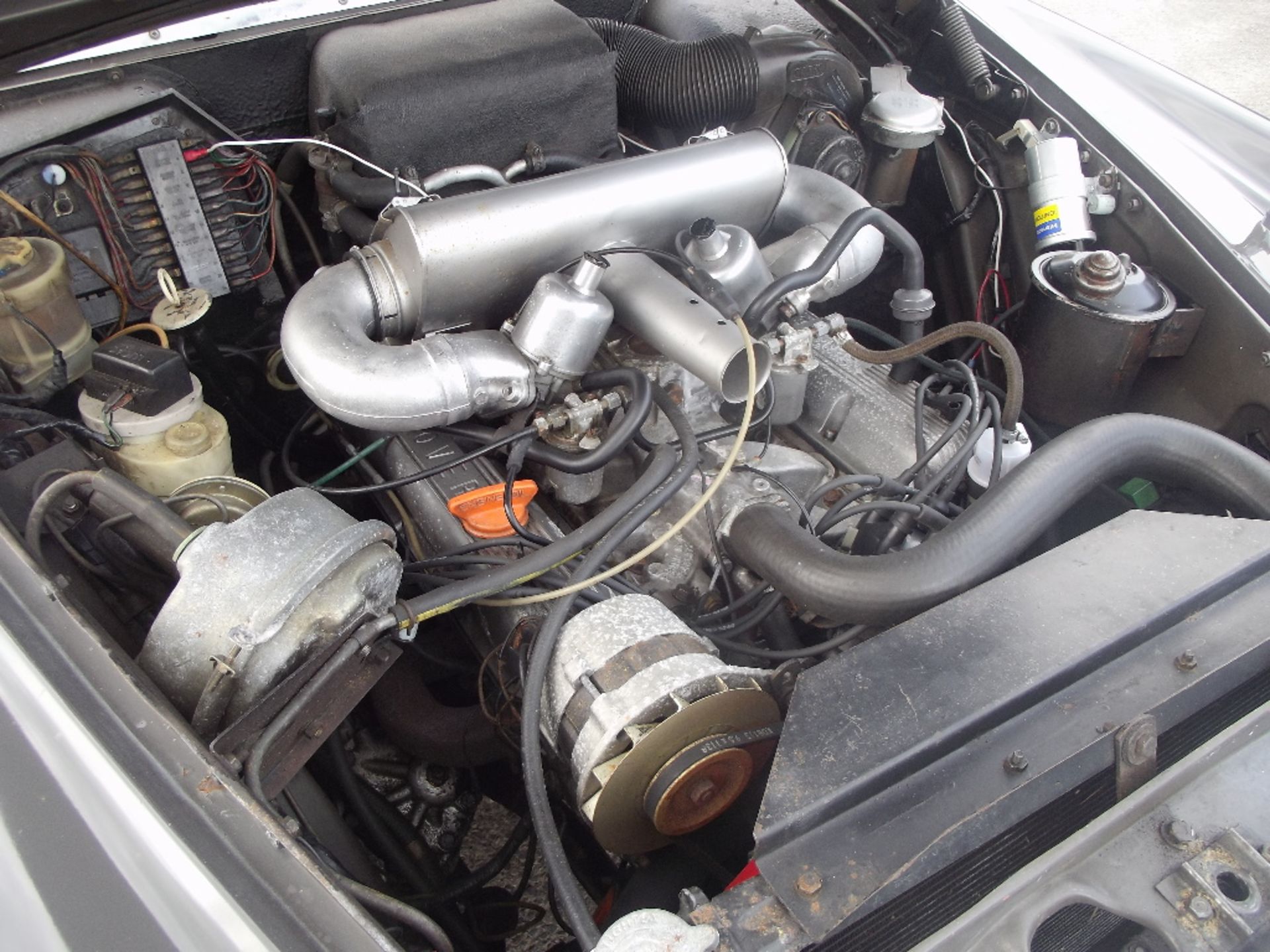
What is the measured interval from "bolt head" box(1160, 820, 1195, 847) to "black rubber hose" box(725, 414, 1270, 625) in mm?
295

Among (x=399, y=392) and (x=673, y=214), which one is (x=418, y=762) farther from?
→ (x=673, y=214)

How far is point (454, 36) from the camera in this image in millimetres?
1394

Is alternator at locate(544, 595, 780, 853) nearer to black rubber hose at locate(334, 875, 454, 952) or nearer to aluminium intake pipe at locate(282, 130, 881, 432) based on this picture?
black rubber hose at locate(334, 875, 454, 952)

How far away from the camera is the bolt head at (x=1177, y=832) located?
673 millimetres

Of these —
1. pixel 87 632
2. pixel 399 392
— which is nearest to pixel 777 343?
pixel 399 392

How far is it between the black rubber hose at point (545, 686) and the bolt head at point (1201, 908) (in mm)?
423

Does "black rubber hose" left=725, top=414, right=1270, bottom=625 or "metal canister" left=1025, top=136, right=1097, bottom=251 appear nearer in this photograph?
"black rubber hose" left=725, top=414, right=1270, bottom=625

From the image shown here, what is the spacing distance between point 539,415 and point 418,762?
501mm

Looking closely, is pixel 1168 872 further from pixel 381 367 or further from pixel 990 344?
pixel 381 367

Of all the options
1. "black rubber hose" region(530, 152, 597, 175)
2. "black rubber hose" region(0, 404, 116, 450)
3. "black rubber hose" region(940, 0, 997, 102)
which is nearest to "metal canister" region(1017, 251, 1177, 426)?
"black rubber hose" region(940, 0, 997, 102)

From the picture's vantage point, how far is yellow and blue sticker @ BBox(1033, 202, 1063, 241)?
1.45 meters

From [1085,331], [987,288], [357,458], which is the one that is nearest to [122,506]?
[357,458]

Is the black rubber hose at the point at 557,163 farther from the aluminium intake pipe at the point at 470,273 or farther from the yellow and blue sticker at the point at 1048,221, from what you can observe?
the yellow and blue sticker at the point at 1048,221

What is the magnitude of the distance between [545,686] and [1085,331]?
937 mm
